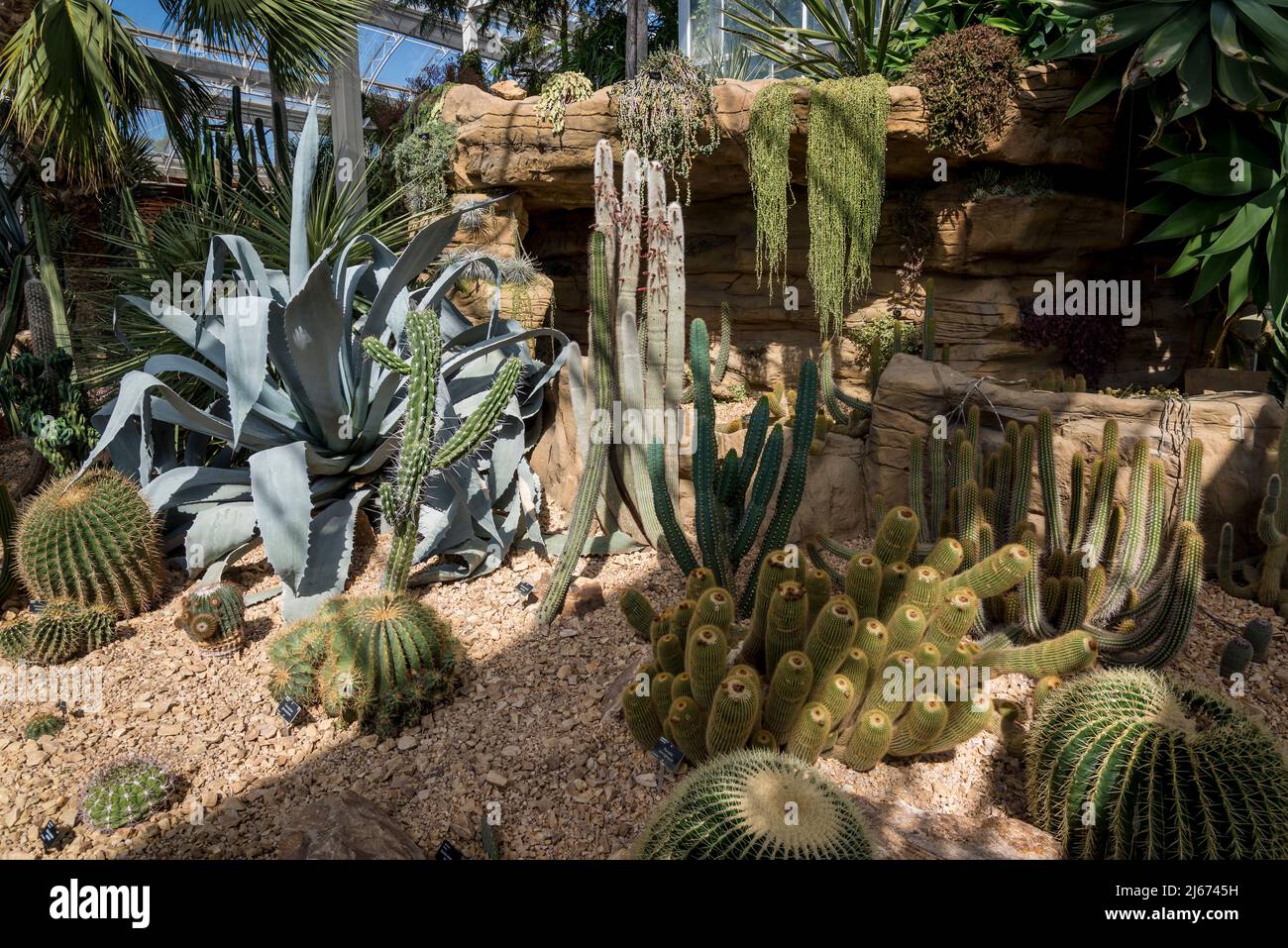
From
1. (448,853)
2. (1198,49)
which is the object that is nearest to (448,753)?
(448,853)

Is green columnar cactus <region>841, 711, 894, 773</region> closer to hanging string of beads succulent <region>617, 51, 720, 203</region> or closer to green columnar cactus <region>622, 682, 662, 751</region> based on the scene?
green columnar cactus <region>622, 682, 662, 751</region>

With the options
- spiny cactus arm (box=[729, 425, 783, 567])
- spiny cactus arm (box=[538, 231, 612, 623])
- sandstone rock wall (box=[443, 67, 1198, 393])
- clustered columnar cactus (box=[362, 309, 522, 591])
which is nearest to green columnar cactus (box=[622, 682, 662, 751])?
spiny cactus arm (box=[729, 425, 783, 567])

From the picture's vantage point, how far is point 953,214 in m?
7.11

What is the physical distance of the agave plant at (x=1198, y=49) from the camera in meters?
4.80

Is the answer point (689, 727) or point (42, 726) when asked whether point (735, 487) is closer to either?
point (689, 727)

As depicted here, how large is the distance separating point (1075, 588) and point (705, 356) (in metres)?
1.70

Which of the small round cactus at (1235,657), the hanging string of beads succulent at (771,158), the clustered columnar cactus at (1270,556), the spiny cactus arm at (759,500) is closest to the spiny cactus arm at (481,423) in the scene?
the spiny cactus arm at (759,500)

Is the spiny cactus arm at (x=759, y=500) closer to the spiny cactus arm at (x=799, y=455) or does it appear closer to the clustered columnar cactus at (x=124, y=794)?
the spiny cactus arm at (x=799, y=455)

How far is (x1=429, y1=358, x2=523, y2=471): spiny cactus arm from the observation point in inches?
130

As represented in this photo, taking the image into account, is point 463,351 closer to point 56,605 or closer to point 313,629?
point 313,629

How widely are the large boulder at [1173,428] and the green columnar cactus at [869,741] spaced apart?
1794 millimetres

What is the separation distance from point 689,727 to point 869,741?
54cm

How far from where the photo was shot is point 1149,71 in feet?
16.6
